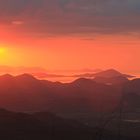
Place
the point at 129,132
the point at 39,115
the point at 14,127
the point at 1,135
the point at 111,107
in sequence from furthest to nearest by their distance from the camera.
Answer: the point at 111,107 → the point at 129,132 → the point at 39,115 → the point at 14,127 → the point at 1,135

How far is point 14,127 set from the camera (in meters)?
81.6

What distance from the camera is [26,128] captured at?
82.6 m

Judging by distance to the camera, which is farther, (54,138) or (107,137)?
(107,137)

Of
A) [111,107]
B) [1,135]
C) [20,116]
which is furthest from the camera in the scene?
[111,107]

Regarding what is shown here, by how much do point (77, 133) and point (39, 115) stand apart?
21.2 meters

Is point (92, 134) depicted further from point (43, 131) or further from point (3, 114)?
point (3, 114)

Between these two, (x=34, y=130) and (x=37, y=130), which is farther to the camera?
(x=34, y=130)

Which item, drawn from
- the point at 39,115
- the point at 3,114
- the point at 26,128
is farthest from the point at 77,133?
the point at 39,115

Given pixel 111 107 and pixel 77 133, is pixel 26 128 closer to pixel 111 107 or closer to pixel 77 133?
pixel 77 133

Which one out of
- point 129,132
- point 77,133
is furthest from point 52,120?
point 129,132

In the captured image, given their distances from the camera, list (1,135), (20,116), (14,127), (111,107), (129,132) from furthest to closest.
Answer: (111,107)
(129,132)
(20,116)
(14,127)
(1,135)

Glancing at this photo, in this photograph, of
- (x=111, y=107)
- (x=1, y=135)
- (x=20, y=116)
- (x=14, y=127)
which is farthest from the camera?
(x=111, y=107)

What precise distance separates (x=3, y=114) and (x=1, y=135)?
52.8ft

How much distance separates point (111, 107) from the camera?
195125mm
